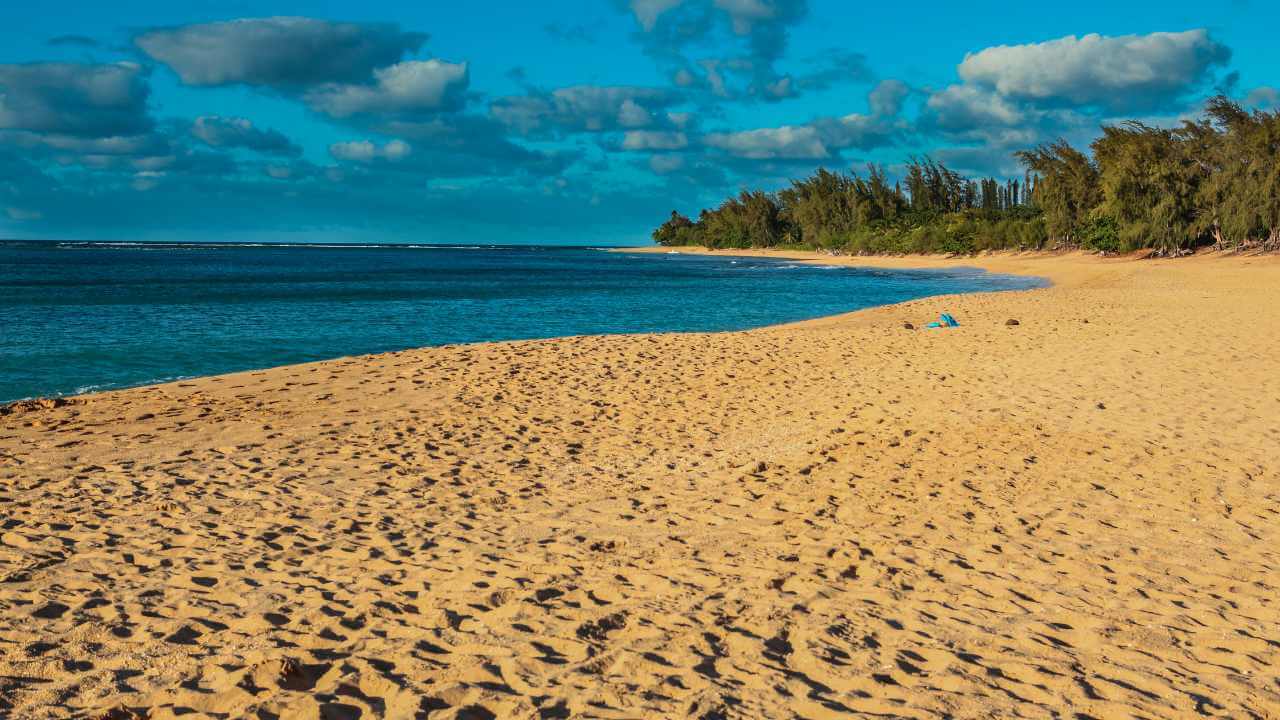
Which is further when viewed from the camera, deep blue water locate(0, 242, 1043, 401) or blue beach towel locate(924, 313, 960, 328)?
blue beach towel locate(924, 313, 960, 328)

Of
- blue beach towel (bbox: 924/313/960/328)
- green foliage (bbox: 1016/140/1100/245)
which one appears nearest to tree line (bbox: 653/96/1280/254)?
green foliage (bbox: 1016/140/1100/245)

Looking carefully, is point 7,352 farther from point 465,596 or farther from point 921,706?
point 921,706

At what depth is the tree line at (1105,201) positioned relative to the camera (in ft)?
186

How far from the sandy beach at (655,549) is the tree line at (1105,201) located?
5411cm

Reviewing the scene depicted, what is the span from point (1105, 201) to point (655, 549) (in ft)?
242

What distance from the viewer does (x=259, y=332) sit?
26.6m

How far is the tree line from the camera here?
56719 millimetres

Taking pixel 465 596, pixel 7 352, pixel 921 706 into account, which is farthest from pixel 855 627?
pixel 7 352

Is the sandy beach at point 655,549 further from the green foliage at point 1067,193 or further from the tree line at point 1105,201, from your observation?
the green foliage at point 1067,193

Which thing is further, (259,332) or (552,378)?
(259,332)

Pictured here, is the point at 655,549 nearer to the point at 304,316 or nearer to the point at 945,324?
the point at 945,324

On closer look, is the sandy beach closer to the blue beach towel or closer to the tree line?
the blue beach towel

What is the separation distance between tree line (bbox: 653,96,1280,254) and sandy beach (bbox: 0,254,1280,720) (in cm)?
5411

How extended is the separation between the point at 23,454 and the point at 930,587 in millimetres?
9928
